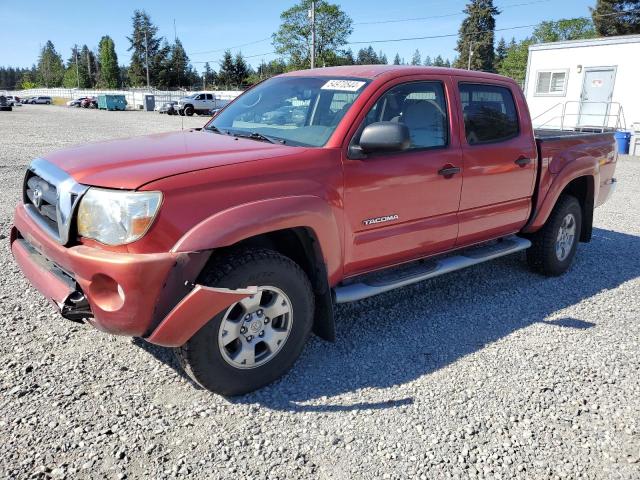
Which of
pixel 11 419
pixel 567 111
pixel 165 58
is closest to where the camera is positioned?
pixel 11 419

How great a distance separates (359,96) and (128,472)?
8.37ft

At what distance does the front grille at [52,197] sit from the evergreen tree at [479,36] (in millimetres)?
80042

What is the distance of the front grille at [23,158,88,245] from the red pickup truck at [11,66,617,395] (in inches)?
0.5

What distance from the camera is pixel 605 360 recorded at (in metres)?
3.61

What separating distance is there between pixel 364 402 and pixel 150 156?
A: 73.7 inches

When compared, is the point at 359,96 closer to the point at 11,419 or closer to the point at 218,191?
the point at 218,191

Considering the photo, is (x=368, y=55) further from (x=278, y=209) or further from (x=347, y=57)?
(x=278, y=209)

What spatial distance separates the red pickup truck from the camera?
2.59 m

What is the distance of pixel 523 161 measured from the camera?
14.7 ft

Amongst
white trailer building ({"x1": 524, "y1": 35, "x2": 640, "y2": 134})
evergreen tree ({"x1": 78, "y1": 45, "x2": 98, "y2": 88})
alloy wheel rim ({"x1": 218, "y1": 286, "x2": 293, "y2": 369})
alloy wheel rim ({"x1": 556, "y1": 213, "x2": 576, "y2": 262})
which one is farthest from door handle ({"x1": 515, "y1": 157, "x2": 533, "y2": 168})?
evergreen tree ({"x1": 78, "y1": 45, "x2": 98, "y2": 88})

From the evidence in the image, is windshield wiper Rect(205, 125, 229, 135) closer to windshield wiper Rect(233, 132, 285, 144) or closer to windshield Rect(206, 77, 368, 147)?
windshield Rect(206, 77, 368, 147)

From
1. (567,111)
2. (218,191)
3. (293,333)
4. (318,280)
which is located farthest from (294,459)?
(567,111)

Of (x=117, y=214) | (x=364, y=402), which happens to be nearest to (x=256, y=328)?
(x=364, y=402)

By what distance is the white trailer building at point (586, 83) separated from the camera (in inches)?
691
